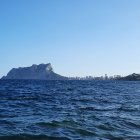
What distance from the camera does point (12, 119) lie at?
77.7ft

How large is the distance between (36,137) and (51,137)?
825mm

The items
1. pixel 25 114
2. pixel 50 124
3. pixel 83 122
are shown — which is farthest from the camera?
pixel 25 114

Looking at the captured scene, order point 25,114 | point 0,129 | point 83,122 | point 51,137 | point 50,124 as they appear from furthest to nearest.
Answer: point 25,114 → point 83,122 → point 50,124 → point 0,129 → point 51,137

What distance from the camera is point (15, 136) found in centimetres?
1784

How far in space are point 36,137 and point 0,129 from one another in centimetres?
279

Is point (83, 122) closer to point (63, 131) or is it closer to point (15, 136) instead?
point (63, 131)

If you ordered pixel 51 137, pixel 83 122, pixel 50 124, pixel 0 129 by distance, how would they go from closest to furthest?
pixel 51 137, pixel 0 129, pixel 50 124, pixel 83 122

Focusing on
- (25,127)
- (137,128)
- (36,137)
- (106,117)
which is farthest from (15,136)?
(106,117)

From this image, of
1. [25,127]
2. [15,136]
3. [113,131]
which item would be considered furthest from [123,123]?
[15,136]

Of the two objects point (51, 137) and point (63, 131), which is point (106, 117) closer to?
point (63, 131)

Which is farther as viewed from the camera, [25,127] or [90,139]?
[25,127]

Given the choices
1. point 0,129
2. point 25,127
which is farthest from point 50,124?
point 0,129

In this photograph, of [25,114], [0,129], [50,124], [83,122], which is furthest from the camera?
[25,114]

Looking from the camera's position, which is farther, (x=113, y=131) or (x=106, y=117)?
(x=106, y=117)
